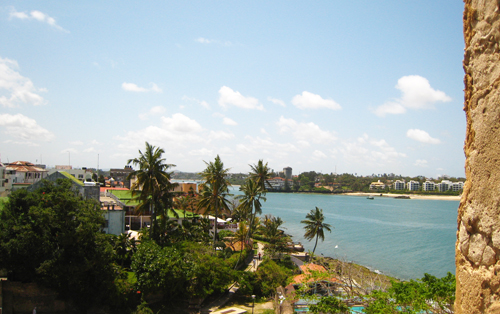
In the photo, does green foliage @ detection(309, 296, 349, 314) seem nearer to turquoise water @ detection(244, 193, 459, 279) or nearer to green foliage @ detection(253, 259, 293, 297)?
green foliage @ detection(253, 259, 293, 297)

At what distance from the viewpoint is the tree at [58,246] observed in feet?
55.1

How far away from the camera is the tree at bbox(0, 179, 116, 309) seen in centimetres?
1678

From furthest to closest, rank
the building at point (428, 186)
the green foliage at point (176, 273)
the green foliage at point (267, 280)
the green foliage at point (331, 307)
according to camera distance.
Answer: the building at point (428, 186)
the green foliage at point (267, 280)
the green foliage at point (176, 273)
the green foliage at point (331, 307)

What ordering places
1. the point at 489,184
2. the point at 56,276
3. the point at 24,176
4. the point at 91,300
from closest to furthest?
the point at 489,184 → the point at 56,276 → the point at 91,300 → the point at 24,176

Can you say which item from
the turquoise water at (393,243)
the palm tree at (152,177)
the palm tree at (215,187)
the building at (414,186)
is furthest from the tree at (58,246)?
the building at (414,186)

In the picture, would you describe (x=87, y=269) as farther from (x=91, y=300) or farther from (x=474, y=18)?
(x=474, y=18)

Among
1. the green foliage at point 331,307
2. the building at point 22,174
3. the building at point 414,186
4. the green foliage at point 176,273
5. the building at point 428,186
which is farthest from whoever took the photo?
the building at point 414,186

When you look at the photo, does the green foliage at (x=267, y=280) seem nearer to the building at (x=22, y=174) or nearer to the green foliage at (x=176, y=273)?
the green foliage at (x=176, y=273)

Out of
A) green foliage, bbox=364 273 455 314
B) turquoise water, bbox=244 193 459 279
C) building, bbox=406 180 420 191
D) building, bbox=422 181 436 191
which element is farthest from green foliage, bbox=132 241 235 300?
building, bbox=406 180 420 191

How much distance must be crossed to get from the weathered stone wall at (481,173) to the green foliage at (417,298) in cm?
776

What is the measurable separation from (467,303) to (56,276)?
18383mm

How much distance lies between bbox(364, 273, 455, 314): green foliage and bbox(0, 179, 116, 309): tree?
45.7 ft

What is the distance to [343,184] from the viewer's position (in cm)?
18712

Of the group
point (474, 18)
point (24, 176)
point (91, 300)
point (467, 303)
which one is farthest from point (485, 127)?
point (24, 176)
